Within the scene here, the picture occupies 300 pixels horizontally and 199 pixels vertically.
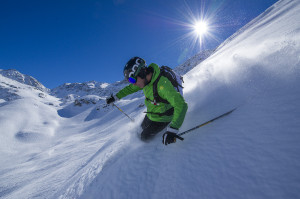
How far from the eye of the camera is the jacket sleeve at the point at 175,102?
2523 millimetres

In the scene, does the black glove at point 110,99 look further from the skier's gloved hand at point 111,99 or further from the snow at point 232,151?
the snow at point 232,151

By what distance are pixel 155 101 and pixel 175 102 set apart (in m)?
0.69

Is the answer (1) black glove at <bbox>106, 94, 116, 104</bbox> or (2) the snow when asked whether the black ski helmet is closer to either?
(2) the snow

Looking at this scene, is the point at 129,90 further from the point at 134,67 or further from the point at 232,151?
the point at 232,151

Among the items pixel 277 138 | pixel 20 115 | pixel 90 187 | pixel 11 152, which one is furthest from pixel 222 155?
pixel 20 115

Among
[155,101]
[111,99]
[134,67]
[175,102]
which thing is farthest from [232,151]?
[111,99]

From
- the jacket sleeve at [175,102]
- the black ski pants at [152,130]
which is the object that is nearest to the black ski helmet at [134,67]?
the jacket sleeve at [175,102]

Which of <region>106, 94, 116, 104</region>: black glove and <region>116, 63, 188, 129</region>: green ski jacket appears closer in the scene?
<region>116, 63, 188, 129</region>: green ski jacket

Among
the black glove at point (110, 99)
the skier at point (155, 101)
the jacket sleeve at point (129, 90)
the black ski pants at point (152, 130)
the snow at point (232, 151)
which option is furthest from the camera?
the black glove at point (110, 99)

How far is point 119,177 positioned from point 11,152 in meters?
16.7

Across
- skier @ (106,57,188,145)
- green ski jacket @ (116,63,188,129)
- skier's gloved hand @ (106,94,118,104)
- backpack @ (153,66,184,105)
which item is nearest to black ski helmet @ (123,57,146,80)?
skier @ (106,57,188,145)

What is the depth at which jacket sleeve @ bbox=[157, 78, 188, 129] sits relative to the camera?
8.28 feet

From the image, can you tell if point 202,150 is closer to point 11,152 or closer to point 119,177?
point 119,177

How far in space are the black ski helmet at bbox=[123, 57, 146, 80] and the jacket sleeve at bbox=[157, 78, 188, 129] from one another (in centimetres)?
62
